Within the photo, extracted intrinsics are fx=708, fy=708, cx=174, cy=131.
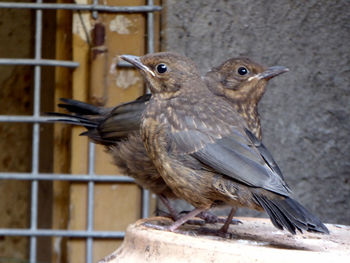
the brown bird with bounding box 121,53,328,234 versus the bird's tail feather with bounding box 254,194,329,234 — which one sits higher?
the brown bird with bounding box 121,53,328,234

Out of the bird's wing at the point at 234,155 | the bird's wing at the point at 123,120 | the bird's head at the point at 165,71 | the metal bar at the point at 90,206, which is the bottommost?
the metal bar at the point at 90,206

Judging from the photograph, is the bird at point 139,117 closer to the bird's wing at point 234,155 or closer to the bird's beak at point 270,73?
the bird's beak at point 270,73

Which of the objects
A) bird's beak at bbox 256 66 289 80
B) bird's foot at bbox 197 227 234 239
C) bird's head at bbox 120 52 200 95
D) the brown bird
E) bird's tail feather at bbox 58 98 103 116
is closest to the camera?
the brown bird

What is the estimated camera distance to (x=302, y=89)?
158 inches

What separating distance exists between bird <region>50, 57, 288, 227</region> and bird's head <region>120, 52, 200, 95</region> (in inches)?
17.6

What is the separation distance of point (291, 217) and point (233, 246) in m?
0.39

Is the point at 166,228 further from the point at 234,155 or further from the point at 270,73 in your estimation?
the point at 270,73

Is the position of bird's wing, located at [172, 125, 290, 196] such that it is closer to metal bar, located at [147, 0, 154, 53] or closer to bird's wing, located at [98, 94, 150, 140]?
bird's wing, located at [98, 94, 150, 140]

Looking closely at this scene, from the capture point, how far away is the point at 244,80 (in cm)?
335

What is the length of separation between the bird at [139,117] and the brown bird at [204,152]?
1.53 feet

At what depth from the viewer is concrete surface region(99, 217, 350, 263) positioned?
75.2 inches

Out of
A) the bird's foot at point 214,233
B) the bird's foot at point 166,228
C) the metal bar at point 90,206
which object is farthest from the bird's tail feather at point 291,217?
the metal bar at point 90,206

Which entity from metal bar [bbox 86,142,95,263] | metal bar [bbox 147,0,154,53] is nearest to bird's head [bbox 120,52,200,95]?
metal bar [bbox 147,0,154,53]

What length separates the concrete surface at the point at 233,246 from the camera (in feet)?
6.26
